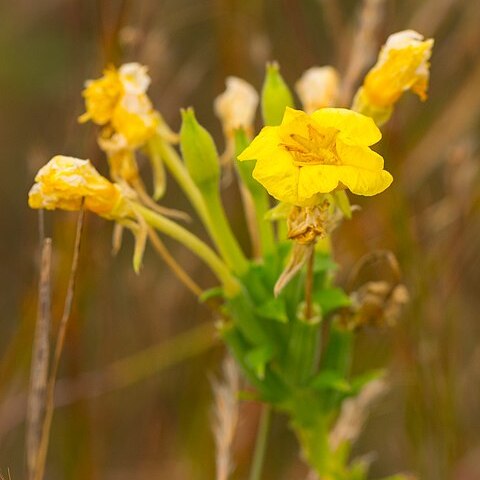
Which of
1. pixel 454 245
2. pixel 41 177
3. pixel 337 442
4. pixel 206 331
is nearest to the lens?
pixel 41 177

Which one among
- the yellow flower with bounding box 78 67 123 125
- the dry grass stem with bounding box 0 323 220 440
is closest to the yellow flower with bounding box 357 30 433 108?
the yellow flower with bounding box 78 67 123 125

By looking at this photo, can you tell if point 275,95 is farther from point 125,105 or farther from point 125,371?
point 125,371

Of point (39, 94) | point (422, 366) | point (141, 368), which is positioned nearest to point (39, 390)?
point (422, 366)

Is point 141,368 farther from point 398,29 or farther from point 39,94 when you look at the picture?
point 39,94

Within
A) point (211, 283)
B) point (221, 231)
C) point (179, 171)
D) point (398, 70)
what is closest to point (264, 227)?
point (221, 231)

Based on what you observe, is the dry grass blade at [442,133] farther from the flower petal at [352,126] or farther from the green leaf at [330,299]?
the flower petal at [352,126]

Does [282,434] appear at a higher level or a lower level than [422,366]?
lower
